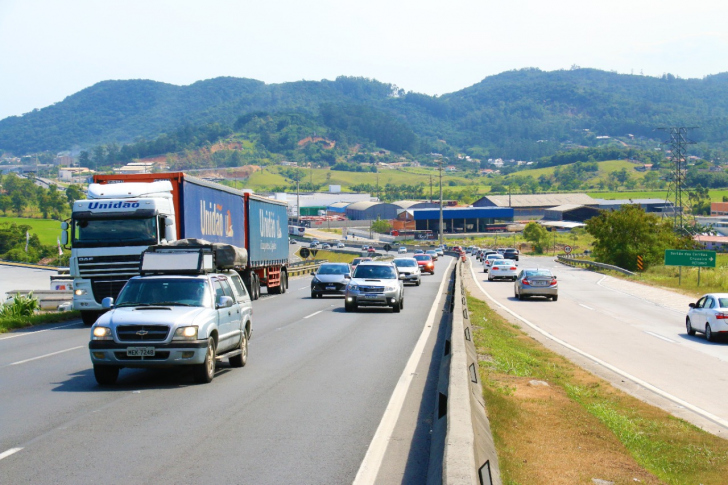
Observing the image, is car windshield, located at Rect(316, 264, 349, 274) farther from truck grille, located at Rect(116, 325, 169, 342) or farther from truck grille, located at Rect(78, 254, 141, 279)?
truck grille, located at Rect(116, 325, 169, 342)

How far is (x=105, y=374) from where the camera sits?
12258mm

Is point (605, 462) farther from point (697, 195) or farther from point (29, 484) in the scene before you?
point (697, 195)

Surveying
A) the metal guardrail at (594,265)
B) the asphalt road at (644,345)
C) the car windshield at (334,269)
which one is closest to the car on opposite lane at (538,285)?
the asphalt road at (644,345)

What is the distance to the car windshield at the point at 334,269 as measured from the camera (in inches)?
1448

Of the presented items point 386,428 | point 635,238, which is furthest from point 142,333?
point 635,238

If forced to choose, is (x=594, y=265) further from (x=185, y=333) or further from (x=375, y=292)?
(x=185, y=333)

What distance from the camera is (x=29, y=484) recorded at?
6992mm

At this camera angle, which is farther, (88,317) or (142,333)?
(88,317)

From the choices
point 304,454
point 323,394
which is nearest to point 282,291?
point 323,394

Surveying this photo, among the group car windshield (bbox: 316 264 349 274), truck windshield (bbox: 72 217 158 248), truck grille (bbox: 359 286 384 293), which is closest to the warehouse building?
car windshield (bbox: 316 264 349 274)

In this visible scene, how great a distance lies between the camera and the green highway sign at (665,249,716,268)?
5125 centimetres

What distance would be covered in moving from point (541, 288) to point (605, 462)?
30.0 metres

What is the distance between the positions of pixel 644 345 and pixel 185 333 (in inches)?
577

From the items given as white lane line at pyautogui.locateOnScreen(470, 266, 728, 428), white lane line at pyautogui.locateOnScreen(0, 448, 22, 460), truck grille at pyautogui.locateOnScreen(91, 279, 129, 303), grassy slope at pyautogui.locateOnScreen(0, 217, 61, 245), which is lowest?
white lane line at pyautogui.locateOnScreen(470, 266, 728, 428)
